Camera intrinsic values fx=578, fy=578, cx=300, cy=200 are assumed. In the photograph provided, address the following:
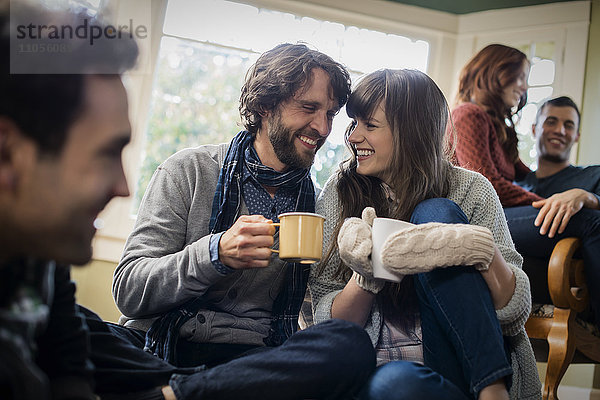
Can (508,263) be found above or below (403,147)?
below

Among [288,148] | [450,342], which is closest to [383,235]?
[450,342]

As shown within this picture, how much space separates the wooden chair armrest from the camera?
6.38 feet

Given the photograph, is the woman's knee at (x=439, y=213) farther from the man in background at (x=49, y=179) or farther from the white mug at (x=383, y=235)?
the man in background at (x=49, y=179)

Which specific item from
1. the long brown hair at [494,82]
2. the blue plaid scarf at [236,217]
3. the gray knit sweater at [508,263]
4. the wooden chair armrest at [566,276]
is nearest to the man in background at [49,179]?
the blue plaid scarf at [236,217]

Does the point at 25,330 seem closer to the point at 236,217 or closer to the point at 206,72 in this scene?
the point at 236,217

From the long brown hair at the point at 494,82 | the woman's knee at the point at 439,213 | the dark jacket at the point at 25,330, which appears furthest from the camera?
the long brown hair at the point at 494,82

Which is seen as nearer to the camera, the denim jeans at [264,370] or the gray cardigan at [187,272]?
the denim jeans at [264,370]

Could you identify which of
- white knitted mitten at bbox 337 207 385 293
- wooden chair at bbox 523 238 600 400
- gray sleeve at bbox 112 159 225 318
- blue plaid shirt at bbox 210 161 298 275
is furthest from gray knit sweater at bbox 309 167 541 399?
wooden chair at bbox 523 238 600 400

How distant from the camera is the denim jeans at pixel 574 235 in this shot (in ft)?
6.45

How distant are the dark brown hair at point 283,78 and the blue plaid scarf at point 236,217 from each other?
99 millimetres

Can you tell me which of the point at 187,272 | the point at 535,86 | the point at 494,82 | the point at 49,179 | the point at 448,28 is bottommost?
the point at 187,272

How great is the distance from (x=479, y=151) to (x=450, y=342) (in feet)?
3.67

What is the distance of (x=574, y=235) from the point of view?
2.03 metres

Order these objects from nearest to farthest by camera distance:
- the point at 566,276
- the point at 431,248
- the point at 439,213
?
the point at 431,248 → the point at 439,213 → the point at 566,276
